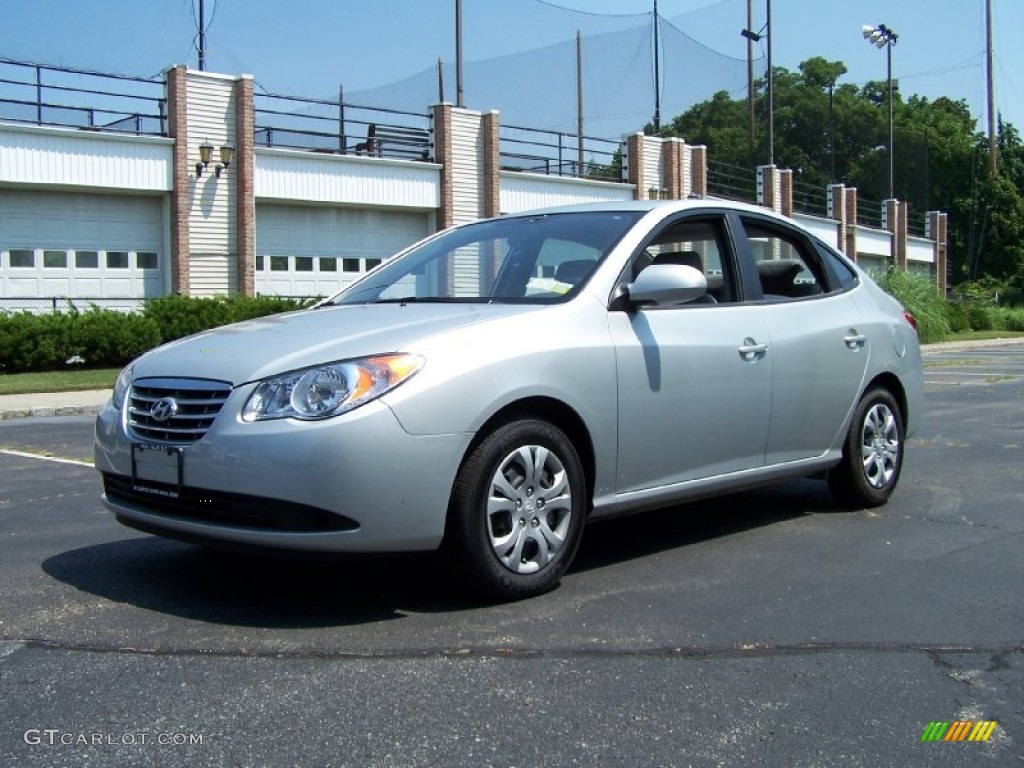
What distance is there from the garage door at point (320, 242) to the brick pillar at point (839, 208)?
83.0ft

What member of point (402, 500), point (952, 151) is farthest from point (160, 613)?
point (952, 151)

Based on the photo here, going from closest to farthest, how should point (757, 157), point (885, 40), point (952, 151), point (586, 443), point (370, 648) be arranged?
point (370, 648) < point (586, 443) < point (885, 40) < point (757, 157) < point (952, 151)

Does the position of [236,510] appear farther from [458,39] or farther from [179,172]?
[458,39]

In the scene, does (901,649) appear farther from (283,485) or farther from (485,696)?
(283,485)

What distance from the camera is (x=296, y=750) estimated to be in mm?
3086

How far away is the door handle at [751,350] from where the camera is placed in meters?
5.56

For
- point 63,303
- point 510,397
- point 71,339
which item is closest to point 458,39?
point 63,303

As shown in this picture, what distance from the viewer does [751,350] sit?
5.61 m

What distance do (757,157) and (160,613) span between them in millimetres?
65344

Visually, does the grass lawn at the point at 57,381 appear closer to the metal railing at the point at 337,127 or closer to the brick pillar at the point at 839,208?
the metal railing at the point at 337,127

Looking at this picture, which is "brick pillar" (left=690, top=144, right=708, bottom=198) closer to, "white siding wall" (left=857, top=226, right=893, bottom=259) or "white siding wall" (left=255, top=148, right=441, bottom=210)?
"white siding wall" (left=255, top=148, right=441, bottom=210)

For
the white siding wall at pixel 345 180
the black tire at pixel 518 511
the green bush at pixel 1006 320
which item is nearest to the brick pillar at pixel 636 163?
the white siding wall at pixel 345 180

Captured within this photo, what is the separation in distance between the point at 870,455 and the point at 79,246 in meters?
23.0

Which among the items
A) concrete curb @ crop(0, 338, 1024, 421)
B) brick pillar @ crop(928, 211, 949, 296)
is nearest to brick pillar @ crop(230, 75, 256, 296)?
concrete curb @ crop(0, 338, 1024, 421)
